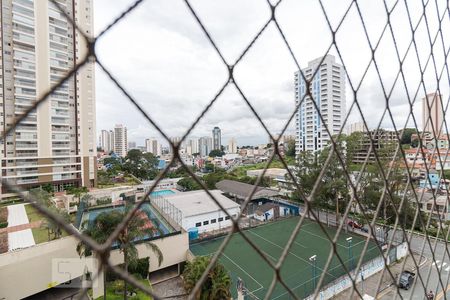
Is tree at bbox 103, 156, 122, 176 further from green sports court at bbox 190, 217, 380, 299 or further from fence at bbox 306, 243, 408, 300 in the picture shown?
fence at bbox 306, 243, 408, 300

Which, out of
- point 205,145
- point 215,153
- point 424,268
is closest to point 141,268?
point 424,268

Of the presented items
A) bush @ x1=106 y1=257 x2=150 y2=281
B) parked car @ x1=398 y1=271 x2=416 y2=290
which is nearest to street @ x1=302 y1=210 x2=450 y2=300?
parked car @ x1=398 y1=271 x2=416 y2=290

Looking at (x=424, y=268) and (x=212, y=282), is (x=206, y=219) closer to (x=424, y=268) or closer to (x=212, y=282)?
(x=212, y=282)

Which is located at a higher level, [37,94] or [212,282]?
[37,94]

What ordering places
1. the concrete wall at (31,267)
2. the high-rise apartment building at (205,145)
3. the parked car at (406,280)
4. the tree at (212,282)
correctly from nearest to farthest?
the tree at (212,282) → the concrete wall at (31,267) → the parked car at (406,280) → the high-rise apartment building at (205,145)

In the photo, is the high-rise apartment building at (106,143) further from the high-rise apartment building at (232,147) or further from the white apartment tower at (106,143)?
the high-rise apartment building at (232,147)

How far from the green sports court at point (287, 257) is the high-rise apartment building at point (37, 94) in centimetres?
556

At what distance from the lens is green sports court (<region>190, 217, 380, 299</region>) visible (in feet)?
12.3

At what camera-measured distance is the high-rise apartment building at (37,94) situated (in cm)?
709

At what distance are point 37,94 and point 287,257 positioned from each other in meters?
7.00

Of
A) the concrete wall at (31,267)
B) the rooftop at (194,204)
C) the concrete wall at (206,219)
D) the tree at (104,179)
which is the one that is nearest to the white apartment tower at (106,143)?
the tree at (104,179)

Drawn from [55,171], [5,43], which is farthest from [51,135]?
[5,43]

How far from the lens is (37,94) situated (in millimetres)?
6566

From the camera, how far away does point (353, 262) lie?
14.7 feet
